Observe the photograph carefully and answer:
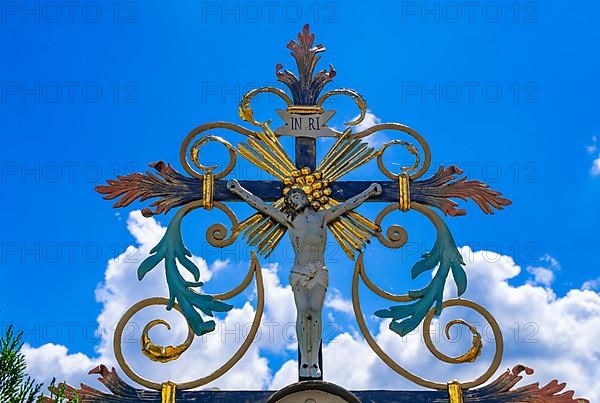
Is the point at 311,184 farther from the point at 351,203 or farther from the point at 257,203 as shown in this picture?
the point at 257,203

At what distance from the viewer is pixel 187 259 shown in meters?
8.12

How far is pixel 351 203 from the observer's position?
26.9ft

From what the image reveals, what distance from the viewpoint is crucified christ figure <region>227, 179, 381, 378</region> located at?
7.76 metres

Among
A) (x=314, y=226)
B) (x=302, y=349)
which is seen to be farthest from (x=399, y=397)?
(x=314, y=226)

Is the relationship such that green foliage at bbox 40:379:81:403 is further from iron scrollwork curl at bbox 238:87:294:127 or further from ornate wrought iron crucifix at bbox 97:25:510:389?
iron scrollwork curl at bbox 238:87:294:127

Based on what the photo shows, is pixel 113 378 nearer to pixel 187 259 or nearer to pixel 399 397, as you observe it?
pixel 187 259

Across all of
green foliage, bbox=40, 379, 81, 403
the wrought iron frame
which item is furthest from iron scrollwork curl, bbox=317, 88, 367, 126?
green foliage, bbox=40, 379, 81, 403

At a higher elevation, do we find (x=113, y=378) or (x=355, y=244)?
(x=355, y=244)

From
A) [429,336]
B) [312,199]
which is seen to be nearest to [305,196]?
[312,199]

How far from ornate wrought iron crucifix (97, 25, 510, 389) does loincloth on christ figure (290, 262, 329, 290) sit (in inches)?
0.7

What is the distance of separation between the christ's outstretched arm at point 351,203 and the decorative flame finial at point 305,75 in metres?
0.94

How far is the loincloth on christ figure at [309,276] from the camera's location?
25.6 ft

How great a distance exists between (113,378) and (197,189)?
5.50 ft

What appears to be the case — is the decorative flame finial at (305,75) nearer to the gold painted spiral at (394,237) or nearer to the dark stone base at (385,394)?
the gold painted spiral at (394,237)
